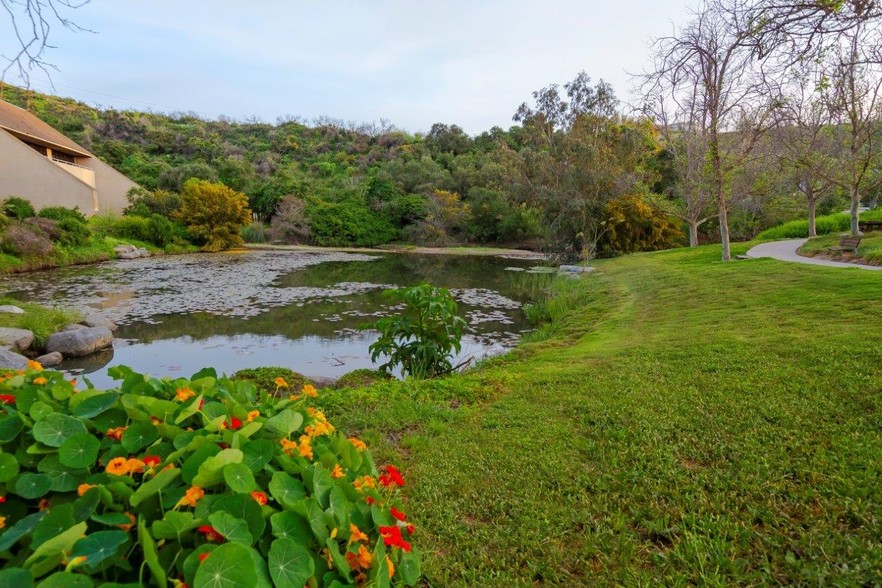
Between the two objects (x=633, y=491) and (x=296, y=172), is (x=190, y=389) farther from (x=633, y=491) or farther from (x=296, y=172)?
(x=296, y=172)

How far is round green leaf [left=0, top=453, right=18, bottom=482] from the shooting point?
111cm

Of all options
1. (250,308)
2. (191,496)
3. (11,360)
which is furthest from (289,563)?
(250,308)

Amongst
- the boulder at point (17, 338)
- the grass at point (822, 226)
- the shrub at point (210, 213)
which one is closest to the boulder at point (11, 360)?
the boulder at point (17, 338)

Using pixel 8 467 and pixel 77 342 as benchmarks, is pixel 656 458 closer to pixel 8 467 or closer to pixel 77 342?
pixel 8 467

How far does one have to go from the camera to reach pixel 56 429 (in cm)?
127

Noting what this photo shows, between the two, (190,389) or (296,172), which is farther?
(296,172)

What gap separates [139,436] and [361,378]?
14.0ft

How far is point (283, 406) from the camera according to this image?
1.75 meters

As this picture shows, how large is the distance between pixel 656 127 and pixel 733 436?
21984 mm

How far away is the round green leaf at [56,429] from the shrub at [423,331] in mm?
4049

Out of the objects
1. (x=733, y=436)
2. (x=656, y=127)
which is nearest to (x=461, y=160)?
(x=656, y=127)

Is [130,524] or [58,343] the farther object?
[58,343]

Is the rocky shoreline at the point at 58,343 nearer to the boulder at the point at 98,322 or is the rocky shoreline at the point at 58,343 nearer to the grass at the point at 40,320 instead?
the grass at the point at 40,320

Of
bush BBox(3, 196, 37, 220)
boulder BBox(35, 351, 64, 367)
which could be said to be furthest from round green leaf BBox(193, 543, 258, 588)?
bush BBox(3, 196, 37, 220)
